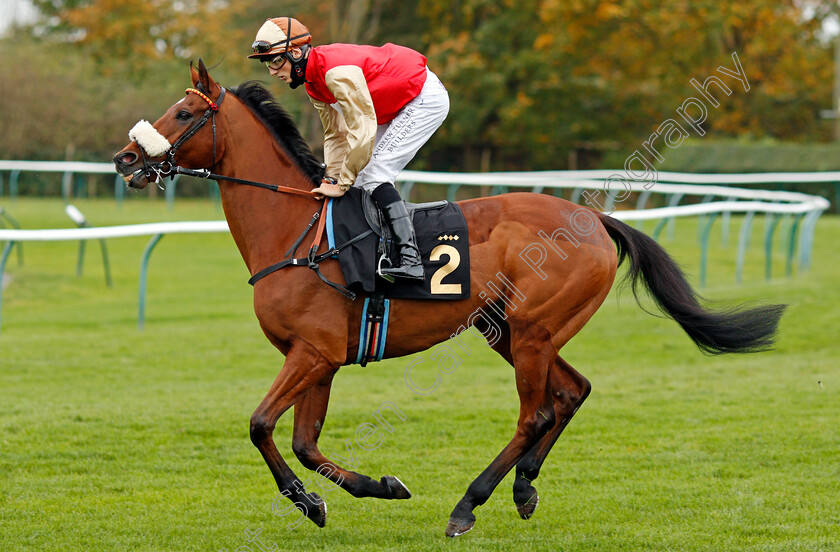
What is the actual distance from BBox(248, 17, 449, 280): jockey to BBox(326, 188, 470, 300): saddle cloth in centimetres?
5

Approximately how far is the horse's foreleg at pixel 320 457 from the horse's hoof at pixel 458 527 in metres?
0.26

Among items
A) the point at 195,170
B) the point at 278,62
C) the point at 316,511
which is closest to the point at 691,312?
the point at 316,511

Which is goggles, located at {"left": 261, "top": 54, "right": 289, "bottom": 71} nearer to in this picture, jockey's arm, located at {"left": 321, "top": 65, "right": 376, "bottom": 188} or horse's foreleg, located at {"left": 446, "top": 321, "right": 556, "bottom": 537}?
jockey's arm, located at {"left": 321, "top": 65, "right": 376, "bottom": 188}

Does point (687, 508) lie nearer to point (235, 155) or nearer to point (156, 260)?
point (235, 155)

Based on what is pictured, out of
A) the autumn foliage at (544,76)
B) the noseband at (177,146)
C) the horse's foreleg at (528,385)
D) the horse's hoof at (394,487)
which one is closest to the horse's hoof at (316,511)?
the horse's hoof at (394,487)

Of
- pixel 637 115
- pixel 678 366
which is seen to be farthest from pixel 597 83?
pixel 678 366

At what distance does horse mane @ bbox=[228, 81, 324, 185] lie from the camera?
410 centimetres

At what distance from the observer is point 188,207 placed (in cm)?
1916

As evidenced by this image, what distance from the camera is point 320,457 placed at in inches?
153

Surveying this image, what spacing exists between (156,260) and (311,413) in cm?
1030

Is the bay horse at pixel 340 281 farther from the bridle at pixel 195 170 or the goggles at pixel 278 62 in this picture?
the goggles at pixel 278 62

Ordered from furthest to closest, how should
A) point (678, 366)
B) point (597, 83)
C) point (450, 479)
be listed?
point (597, 83), point (678, 366), point (450, 479)

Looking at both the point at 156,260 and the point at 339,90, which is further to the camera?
the point at 156,260

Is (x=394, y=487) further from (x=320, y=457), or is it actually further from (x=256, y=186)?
(x=256, y=186)
